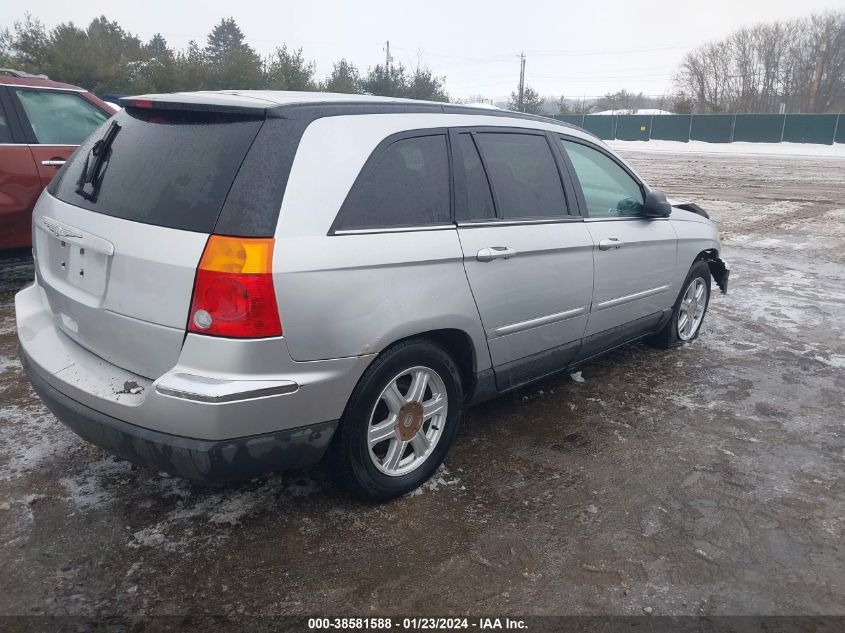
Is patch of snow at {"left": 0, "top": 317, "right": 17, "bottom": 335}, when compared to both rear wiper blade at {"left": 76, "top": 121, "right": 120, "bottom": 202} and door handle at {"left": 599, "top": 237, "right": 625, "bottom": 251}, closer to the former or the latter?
rear wiper blade at {"left": 76, "top": 121, "right": 120, "bottom": 202}

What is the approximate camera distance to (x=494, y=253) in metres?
3.17

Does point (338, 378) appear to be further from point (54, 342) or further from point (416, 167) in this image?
point (54, 342)

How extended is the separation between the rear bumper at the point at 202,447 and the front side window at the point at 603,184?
226cm

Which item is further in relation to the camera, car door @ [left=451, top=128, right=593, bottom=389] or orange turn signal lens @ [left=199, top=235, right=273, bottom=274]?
car door @ [left=451, top=128, right=593, bottom=389]

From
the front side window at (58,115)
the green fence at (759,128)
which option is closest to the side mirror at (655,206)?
the front side window at (58,115)

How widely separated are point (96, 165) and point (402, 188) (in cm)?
135

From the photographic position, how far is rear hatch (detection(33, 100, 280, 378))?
2406 millimetres

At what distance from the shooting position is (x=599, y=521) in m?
2.93

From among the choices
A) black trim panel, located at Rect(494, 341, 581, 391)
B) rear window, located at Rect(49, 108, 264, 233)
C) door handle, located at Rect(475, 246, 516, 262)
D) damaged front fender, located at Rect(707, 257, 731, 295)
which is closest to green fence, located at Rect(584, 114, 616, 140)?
damaged front fender, located at Rect(707, 257, 731, 295)

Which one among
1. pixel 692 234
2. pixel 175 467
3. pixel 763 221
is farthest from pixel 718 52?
pixel 175 467

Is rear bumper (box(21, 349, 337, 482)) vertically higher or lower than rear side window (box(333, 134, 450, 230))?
lower

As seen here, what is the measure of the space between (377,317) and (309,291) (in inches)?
13.0

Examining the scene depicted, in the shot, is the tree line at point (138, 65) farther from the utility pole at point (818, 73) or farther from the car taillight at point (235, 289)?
the utility pole at point (818, 73)

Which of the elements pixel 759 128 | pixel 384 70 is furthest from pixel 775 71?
pixel 384 70
